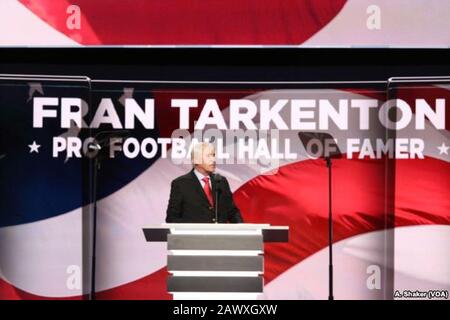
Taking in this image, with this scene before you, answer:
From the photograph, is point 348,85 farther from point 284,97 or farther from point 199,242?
point 199,242

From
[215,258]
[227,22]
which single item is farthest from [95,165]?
[227,22]

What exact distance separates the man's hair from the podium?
52 centimetres

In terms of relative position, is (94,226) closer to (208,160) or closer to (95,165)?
(95,165)

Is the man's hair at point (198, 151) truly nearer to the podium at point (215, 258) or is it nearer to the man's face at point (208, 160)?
the man's face at point (208, 160)

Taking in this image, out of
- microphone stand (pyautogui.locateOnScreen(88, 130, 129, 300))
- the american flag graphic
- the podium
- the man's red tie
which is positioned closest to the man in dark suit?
the man's red tie

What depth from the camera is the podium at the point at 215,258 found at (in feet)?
13.5

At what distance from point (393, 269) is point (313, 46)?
1.49 metres

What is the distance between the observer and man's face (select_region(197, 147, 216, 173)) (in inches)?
180

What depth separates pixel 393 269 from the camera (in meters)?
4.51

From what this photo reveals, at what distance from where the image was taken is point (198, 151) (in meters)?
4.56

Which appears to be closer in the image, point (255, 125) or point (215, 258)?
point (215, 258)

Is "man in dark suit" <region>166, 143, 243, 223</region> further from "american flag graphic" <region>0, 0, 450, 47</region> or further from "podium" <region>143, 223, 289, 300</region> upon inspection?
"american flag graphic" <region>0, 0, 450, 47</region>

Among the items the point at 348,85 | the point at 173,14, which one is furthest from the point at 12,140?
the point at 348,85

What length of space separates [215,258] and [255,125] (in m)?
0.93
